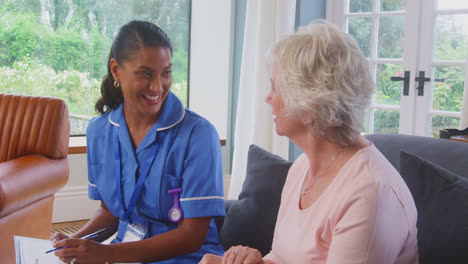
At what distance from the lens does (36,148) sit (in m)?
2.67

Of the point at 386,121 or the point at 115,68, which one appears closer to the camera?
the point at 115,68

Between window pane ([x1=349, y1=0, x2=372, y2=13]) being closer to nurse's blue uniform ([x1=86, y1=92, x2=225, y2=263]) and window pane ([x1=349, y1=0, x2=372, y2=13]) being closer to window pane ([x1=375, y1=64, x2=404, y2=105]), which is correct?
window pane ([x1=375, y1=64, x2=404, y2=105])

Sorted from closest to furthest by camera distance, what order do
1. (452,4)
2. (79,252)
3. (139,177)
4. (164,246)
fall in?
(79,252), (164,246), (139,177), (452,4)

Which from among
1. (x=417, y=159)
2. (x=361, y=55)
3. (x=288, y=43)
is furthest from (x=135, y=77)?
(x=417, y=159)

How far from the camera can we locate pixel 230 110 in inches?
171

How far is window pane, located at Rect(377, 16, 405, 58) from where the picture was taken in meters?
3.56

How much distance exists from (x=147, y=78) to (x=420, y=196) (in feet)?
2.76

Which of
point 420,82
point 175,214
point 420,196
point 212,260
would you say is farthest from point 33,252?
point 420,82

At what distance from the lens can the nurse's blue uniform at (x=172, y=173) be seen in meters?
1.64

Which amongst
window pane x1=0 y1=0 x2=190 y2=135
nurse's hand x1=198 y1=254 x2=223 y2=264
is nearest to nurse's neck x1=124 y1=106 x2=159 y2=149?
nurse's hand x1=198 y1=254 x2=223 y2=264

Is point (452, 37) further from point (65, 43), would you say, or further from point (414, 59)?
point (65, 43)

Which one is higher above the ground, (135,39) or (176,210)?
(135,39)

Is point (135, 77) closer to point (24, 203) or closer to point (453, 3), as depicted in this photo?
point (24, 203)

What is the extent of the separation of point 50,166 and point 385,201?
189 centimetres
